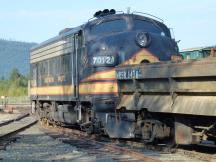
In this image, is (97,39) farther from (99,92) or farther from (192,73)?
(192,73)

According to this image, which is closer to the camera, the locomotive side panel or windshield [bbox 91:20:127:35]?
windshield [bbox 91:20:127:35]

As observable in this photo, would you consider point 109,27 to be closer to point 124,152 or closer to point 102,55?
point 102,55

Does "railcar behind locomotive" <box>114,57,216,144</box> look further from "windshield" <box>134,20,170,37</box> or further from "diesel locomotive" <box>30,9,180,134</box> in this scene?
"windshield" <box>134,20,170,37</box>

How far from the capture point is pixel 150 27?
47.0 feet

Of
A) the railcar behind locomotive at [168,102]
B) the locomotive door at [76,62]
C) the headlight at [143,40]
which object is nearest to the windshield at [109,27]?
the locomotive door at [76,62]

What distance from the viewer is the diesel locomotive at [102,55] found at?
13.3 metres

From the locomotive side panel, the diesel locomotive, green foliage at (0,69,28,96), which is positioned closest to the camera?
the diesel locomotive

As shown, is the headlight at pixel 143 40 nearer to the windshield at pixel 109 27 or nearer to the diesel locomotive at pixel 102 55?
the diesel locomotive at pixel 102 55

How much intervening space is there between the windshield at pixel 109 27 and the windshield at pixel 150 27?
389 mm

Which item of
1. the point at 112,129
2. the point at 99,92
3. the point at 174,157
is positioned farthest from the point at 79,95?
the point at 174,157

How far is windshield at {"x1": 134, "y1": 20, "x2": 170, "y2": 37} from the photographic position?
557 inches

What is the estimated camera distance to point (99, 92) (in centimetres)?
1338

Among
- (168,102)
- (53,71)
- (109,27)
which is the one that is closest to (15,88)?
(53,71)

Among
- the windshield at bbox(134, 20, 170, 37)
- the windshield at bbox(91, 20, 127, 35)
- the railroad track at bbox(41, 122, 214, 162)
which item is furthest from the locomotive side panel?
the windshield at bbox(134, 20, 170, 37)
